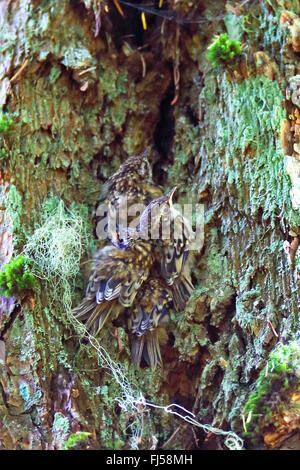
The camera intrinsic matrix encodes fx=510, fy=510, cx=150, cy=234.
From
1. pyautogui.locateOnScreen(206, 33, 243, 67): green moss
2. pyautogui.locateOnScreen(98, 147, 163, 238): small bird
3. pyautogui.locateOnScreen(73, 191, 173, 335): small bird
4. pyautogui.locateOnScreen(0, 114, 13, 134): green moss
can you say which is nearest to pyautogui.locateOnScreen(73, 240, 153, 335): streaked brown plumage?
pyautogui.locateOnScreen(73, 191, 173, 335): small bird

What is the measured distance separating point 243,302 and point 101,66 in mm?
1740

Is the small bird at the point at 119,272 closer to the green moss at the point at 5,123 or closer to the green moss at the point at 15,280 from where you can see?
the green moss at the point at 15,280

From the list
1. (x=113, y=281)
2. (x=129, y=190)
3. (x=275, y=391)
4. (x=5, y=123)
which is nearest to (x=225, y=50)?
(x=129, y=190)

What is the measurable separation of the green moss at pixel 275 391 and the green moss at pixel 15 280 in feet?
3.85

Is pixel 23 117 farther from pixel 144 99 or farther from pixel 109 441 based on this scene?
pixel 109 441

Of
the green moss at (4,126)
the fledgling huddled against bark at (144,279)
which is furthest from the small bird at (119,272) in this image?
the green moss at (4,126)

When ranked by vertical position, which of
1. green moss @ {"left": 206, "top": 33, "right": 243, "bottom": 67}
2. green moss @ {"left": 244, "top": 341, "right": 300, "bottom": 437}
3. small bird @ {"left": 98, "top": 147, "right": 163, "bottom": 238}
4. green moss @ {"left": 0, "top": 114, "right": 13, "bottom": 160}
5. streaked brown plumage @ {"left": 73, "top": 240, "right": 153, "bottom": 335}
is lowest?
green moss @ {"left": 244, "top": 341, "right": 300, "bottom": 437}

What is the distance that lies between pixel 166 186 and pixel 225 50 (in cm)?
86

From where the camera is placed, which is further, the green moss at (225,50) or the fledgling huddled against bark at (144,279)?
the green moss at (225,50)

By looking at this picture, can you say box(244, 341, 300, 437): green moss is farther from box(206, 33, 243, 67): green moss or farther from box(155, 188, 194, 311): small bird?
box(206, 33, 243, 67): green moss

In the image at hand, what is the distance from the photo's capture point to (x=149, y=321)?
8.69 ft

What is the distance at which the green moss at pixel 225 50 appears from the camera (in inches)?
113

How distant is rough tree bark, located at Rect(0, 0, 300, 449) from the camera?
2330 millimetres

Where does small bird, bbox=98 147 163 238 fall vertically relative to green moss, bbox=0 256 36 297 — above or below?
above
